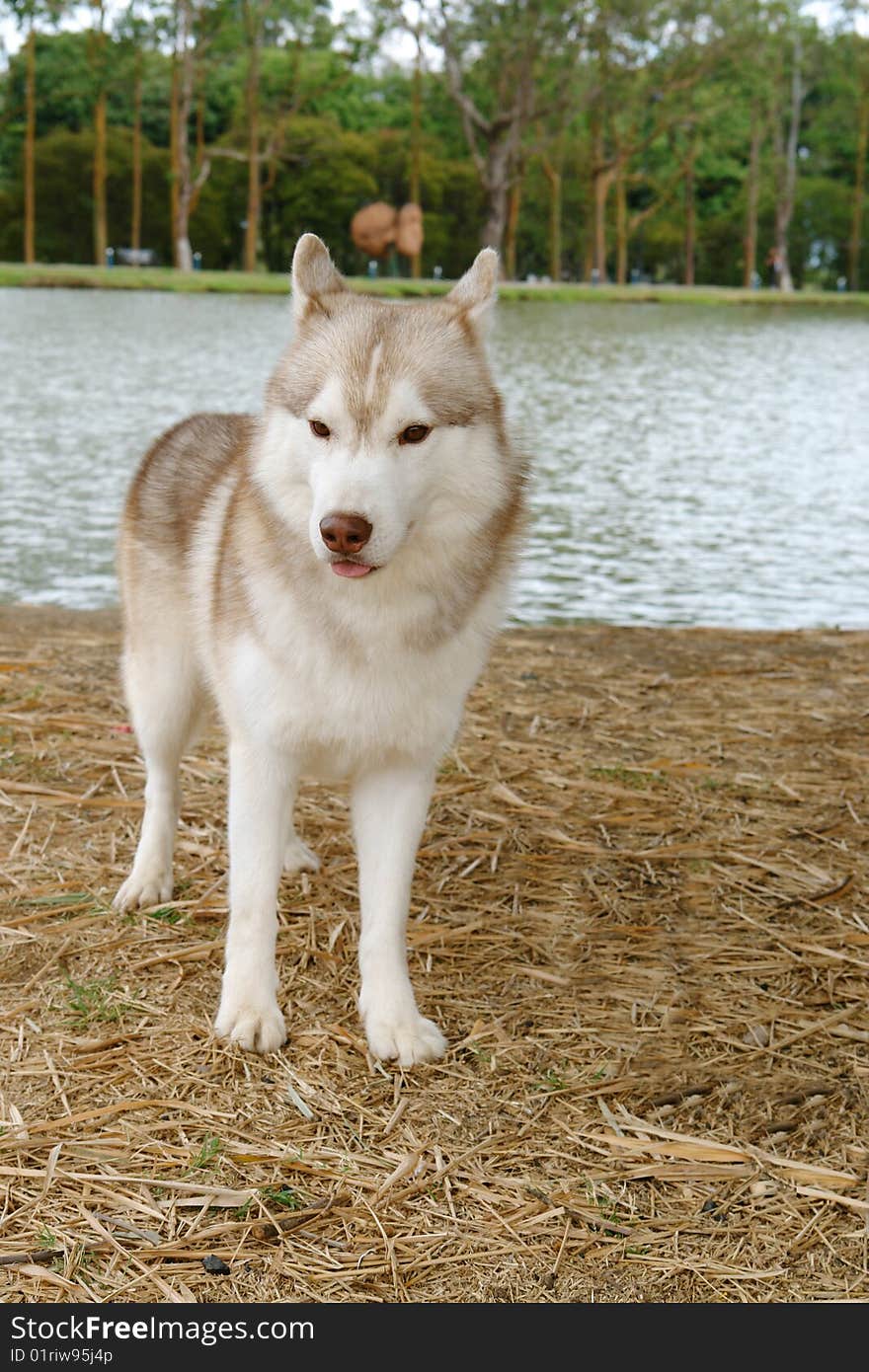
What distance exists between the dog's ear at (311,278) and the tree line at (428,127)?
128ft

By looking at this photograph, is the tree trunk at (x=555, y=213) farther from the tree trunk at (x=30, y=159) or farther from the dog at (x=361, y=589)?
the dog at (x=361, y=589)

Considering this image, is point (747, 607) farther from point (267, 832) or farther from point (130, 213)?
point (130, 213)

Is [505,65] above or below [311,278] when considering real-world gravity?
above

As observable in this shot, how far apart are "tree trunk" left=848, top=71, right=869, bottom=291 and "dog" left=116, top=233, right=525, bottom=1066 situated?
52025mm

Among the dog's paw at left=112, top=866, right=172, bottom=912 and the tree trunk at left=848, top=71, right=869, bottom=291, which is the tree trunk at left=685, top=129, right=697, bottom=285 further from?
the dog's paw at left=112, top=866, right=172, bottom=912

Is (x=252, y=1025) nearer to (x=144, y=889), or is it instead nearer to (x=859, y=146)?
(x=144, y=889)

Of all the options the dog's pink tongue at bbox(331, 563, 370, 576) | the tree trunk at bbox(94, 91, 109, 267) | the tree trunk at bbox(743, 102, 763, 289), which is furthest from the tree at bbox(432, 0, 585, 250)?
the dog's pink tongue at bbox(331, 563, 370, 576)

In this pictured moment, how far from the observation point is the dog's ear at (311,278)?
3100mm

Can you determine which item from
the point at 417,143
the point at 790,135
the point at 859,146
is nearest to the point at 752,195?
the point at 859,146

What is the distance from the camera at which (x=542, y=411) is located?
15258 mm

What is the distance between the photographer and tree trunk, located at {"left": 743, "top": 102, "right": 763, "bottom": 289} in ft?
159

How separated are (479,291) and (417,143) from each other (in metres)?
42.9

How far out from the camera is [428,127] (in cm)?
4816

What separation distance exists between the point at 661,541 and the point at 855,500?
→ 95.5 inches
